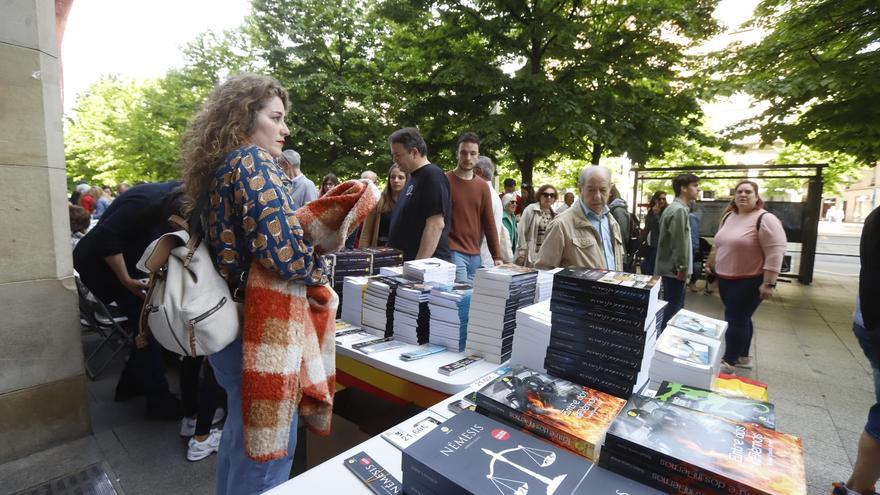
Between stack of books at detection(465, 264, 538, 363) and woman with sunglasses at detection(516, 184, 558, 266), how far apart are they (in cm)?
431

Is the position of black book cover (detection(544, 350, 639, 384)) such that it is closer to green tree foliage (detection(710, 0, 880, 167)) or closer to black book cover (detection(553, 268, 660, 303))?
black book cover (detection(553, 268, 660, 303))

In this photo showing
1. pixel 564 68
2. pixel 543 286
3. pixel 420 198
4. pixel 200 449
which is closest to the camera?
pixel 543 286

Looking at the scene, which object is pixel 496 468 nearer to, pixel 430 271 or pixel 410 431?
pixel 410 431

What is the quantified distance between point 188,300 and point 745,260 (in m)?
4.56

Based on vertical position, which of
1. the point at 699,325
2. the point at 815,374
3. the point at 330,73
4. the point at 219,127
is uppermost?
the point at 330,73

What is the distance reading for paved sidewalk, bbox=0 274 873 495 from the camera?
2617mm

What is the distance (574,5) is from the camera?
8945mm

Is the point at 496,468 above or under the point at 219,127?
under

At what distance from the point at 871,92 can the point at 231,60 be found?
58.0 feet

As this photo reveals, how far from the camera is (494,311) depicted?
78.1 inches

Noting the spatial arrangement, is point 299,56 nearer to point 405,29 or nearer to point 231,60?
point 231,60

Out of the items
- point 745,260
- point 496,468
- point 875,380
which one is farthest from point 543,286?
point 745,260

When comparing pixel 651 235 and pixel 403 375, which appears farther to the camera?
pixel 651 235

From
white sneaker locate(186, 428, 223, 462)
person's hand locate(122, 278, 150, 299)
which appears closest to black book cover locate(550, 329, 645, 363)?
white sneaker locate(186, 428, 223, 462)
